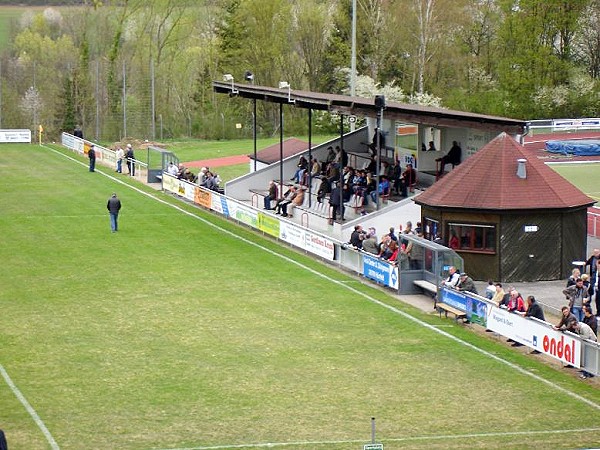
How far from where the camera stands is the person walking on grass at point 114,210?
41.0m

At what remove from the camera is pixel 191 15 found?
321ft

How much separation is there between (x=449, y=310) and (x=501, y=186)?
645 centimetres

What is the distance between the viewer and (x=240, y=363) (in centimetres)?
2512

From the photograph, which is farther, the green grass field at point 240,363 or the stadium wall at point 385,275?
the stadium wall at point 385,275

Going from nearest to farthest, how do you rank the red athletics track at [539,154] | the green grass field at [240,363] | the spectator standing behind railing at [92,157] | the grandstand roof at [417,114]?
the green grass field at [240,363] < the grandstand roof at [417,114] < the spectator standing behind railing at [92,157] < the red athletics track at [539,154]

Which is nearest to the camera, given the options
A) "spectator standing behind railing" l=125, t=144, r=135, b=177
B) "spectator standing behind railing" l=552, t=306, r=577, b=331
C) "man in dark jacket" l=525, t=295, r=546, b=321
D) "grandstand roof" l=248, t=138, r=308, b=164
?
"spectator standing behind railing" l=552, t=306, r=577, b=331

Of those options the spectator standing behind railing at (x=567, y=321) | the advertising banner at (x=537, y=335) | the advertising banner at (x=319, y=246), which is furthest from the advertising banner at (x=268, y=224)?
the spectator standing behind railing at (x=567, y=321)

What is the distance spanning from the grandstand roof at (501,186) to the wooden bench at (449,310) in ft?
15.9

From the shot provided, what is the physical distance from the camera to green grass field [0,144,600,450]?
20672 mm

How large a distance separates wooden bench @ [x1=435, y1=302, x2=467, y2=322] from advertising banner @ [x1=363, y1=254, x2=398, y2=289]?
2.57 m

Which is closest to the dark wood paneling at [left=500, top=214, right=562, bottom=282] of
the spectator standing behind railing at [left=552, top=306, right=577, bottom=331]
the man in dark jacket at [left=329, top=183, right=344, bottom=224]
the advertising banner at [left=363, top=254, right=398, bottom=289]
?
the advertising banner at [left=363, top=254, right=398, bottom=289]

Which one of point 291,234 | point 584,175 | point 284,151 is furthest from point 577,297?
point 584,175

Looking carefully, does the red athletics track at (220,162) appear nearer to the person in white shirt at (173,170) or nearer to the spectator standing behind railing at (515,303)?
the person in white shirt at (173,170)

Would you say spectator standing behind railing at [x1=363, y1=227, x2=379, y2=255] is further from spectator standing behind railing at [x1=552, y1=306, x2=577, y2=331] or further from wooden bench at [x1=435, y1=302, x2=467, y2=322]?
spectator standing behind railing at [x1=552, y1=306, x2=577, y2=331]
